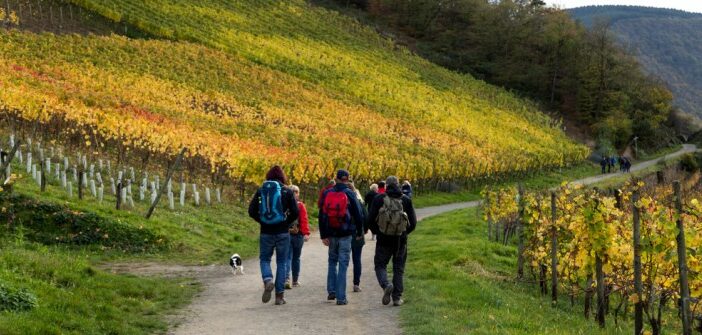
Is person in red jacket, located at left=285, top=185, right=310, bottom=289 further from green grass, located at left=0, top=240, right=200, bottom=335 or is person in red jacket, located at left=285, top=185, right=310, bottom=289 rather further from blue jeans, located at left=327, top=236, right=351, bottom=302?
green grass, located at left=0, top=240, right=200, bottom=335

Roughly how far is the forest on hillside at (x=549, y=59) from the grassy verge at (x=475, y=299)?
214 feet

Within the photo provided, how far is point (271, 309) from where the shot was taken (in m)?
11.7

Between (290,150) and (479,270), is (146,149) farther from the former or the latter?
(479,270)

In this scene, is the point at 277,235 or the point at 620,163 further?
the point at 620,163

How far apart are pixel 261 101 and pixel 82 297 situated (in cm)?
4537

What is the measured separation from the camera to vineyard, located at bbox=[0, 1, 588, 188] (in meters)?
30.8

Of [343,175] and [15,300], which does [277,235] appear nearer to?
[343,175]

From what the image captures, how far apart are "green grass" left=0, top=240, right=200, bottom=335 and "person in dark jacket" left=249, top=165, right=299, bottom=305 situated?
5.31ft

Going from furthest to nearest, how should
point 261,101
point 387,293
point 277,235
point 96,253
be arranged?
1. point 261,101
2. point 96,253
3. point 277,235
4. point 387,293

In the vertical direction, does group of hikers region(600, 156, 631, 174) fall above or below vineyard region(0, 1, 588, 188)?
below

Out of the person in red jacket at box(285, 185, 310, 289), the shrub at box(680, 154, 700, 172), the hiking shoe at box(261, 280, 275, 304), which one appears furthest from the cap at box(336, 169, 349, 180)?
the shrub at box(680, 154, 700, 172)

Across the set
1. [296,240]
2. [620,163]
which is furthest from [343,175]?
[620,163]

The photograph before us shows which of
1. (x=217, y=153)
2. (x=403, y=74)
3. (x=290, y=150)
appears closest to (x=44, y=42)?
(x=290, y=150)

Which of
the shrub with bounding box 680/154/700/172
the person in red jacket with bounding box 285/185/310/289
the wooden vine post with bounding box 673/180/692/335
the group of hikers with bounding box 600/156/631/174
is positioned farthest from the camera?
the shrub with bounding box 680/154/700/172
